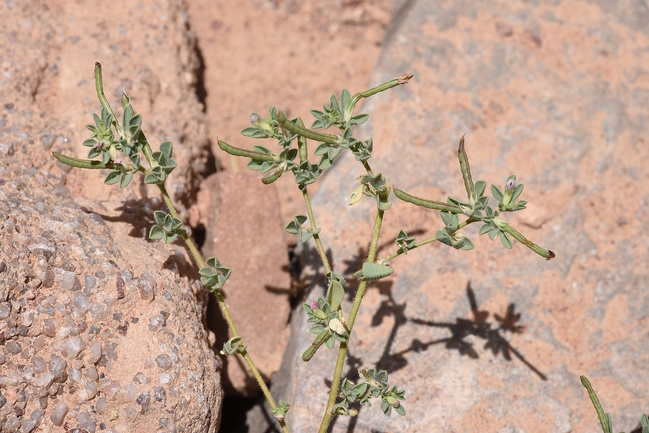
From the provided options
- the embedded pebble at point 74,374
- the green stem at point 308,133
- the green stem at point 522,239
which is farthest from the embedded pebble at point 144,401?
the green stem at point 522,239

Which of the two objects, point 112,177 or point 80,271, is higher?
point 112,177

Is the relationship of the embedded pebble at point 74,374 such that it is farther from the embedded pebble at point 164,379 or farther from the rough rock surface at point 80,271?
the embedded pebble at point 164,379

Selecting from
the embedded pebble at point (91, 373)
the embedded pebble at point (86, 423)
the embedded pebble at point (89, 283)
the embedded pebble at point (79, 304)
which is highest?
the embedded pebble at point (89, 283)

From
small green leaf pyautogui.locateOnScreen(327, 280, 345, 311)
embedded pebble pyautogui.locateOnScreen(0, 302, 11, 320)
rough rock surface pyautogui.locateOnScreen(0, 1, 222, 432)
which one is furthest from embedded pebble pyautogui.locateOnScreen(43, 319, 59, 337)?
small green leaf pyautogui.locateOnScreen(327, 280, 345, 311)

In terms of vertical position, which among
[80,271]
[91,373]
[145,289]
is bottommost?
[91,373]

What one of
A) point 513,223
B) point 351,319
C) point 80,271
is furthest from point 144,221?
point 513,223

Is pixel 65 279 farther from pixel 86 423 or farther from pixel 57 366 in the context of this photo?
pixel 86 423

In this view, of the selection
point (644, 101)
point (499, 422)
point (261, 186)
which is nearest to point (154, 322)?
point (261, 186)

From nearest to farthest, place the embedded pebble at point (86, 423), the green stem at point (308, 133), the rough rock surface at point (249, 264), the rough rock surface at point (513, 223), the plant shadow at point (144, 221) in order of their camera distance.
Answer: the green stem at point (308, 133) < the embedded pebble at point (86, 423) < the plant shadow at point (144, 221) < the rough rock surface at point (513, 223) < the rough rock surface at point (249, 264)
